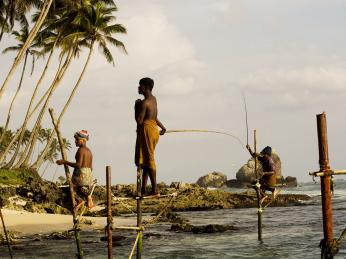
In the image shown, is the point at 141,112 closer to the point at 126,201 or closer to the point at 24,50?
the point at 126,201

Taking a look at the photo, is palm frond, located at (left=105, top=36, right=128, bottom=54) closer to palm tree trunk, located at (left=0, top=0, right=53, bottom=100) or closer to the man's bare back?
palm tree trunk, located at (left=0, top=0, right=53, bottom=100)

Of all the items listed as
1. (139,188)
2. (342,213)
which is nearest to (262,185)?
(139,188)

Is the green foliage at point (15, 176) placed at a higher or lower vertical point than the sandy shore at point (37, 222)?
higher

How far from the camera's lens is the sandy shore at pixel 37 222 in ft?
79.1

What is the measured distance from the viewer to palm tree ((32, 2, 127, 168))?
3769 cm

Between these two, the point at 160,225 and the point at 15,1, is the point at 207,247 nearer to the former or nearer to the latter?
the point at 160,225

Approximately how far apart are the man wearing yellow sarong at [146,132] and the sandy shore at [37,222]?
→ 1507cm

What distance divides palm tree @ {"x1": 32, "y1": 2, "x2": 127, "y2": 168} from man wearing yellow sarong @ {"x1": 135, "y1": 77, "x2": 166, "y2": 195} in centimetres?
2824

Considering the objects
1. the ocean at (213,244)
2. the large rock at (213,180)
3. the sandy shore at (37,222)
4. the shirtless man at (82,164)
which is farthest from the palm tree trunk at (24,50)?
the large rock at (213,180)

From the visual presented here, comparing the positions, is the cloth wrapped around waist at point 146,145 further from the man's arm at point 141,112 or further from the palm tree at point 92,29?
the palm tree at point 92,29

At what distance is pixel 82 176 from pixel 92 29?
28101 mm

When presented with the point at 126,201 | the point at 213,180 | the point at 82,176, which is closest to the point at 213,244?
the point at 126,201

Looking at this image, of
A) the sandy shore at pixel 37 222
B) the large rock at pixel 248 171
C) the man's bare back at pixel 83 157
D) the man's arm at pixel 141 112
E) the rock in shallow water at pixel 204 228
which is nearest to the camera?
the man's arm at pixel 141 112

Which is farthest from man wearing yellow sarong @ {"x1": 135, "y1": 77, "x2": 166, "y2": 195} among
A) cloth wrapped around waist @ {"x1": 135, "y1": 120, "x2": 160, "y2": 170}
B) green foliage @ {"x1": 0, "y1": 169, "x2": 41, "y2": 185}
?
green foliage @ {"x1": 0, "y1": 169, "x2": 41, "y2": 185}
